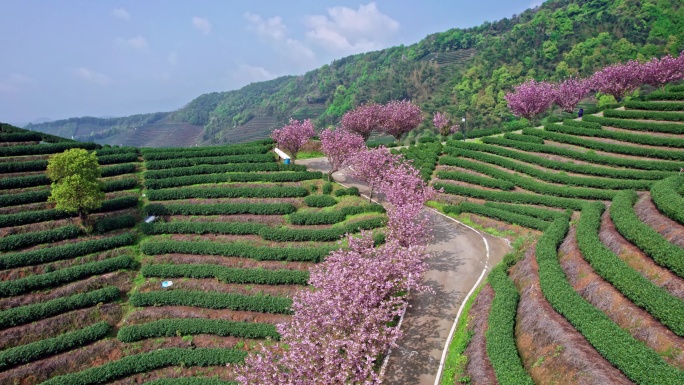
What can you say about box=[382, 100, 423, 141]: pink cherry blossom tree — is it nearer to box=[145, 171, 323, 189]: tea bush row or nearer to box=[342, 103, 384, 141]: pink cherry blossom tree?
box=[342, 103, 384, 141]: pink cherry blossom tree

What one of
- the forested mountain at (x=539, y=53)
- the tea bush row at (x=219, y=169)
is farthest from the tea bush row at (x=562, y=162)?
the forested mountain at (x=539, y=53)

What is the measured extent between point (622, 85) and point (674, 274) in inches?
2458

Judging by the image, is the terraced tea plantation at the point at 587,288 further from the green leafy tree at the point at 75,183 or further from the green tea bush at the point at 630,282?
the green leafy tree at the point at 75,183

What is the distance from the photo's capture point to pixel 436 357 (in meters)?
23.9

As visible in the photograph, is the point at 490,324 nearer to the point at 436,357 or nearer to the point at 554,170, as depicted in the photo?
the point at 436,357

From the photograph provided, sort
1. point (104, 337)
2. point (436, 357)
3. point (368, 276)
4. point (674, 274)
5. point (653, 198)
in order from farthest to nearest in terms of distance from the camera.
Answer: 1. point (104, 337)
2. point (653, 198)
3. point (436, 357)
4. point (368, 276)
5. point (674, 274)

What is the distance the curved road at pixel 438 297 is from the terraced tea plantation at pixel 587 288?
1426 millimetres

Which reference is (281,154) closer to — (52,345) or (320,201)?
(320,201)

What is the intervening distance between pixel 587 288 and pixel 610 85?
6307 cm

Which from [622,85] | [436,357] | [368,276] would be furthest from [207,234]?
[622,85]

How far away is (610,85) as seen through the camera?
6944 cm

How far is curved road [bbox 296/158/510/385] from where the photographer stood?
23281 mm

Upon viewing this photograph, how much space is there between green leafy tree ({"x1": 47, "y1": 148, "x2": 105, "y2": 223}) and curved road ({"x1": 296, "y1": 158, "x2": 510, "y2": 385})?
29.5m

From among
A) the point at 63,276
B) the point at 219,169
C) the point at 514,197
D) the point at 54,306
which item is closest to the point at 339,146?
the point at 219,169
